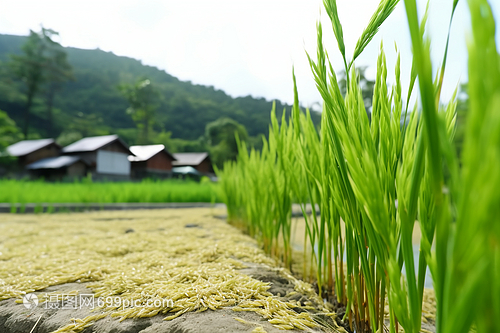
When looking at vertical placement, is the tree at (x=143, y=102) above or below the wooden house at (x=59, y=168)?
above

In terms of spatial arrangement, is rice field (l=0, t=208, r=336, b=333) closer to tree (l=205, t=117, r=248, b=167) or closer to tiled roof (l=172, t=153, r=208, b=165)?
tiled roof (l=172, t=153, r=208, b=165)

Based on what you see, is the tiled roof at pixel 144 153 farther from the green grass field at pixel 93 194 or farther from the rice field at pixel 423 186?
the rice field at pixel 423 186

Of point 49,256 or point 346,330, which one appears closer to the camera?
point 346,330

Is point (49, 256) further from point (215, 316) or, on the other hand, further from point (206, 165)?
point (206, 165)

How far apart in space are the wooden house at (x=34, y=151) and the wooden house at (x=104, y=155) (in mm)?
776

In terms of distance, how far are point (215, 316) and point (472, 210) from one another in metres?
0.63

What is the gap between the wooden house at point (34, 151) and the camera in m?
17.3

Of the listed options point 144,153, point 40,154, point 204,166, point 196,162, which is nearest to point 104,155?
point 144,153

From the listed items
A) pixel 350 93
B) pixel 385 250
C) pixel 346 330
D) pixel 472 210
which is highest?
pixel 350 93

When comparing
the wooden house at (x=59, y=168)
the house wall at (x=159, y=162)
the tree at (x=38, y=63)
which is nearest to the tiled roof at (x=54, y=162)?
the wooden house at (x=59, y=168)

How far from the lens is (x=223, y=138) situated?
105ft

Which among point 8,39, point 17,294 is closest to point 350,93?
point 17,294

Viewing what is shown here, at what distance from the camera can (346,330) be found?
29.1 inches

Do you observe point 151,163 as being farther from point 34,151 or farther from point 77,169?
point 34,151
